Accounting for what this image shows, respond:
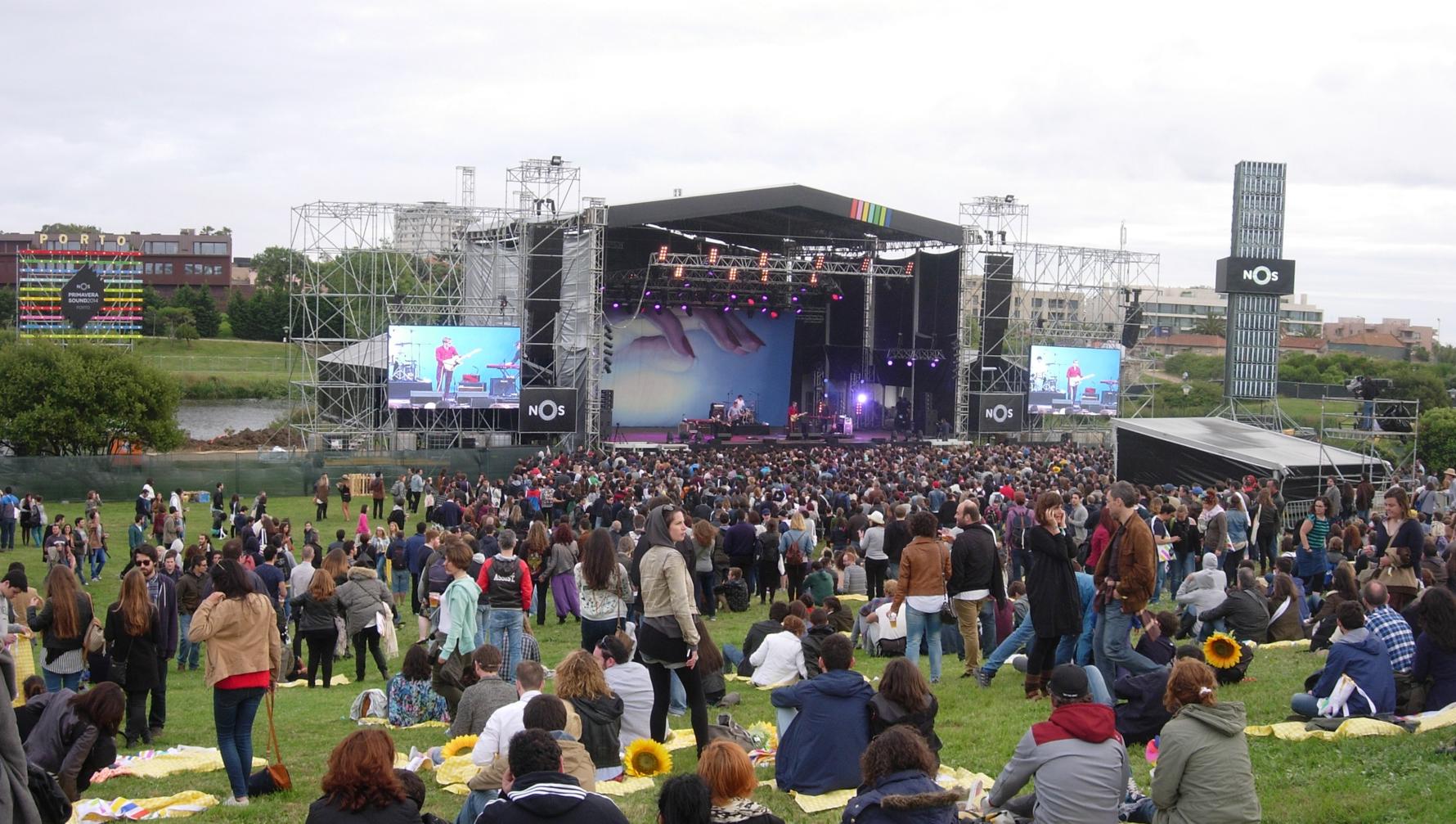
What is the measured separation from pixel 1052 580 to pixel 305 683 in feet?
20.3

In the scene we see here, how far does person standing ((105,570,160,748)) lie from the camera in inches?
300

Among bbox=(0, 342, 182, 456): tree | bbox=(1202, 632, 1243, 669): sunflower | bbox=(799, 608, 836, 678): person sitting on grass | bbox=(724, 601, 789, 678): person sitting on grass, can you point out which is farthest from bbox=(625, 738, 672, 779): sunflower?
bbox=(0, 342, 182, 456): tree

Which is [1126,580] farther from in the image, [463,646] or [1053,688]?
[463,646]

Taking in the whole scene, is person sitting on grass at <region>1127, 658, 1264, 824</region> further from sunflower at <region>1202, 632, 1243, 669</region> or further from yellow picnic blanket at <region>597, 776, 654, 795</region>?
yellow picnic blanket at <region>597, 776, 654, 795</region>

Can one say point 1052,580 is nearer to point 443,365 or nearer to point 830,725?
point 830,725

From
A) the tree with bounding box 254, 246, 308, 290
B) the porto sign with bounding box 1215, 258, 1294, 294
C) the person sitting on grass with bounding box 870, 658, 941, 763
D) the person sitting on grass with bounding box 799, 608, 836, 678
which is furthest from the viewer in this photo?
the tree with bounding box 254, 246, 308, 290

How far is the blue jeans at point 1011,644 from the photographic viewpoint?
798 cm

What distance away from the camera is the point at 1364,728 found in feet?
21.8

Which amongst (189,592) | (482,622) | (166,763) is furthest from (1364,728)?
(189,592)

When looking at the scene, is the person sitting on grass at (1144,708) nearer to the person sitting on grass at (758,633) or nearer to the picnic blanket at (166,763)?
the person sitting on grass at (758,633)

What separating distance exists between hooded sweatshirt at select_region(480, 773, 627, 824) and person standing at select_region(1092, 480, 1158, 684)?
4185 mm

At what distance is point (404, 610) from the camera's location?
1476 centimetres

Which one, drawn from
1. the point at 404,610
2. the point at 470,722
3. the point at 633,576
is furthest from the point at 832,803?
the point at 404,610

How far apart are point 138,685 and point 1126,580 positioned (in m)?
6.08
